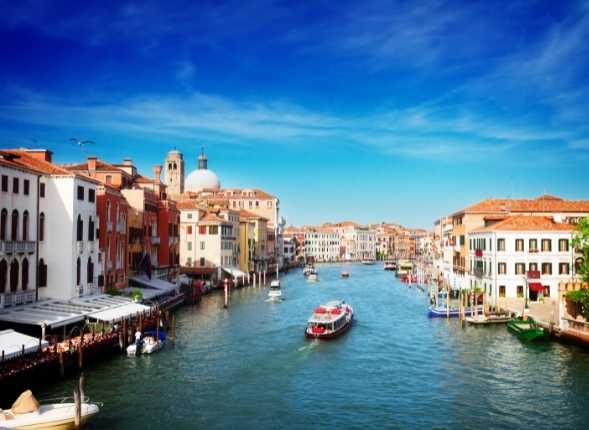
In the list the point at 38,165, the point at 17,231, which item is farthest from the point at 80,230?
the point at 17,231

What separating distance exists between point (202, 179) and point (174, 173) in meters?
6.67

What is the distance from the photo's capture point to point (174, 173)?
349 ft

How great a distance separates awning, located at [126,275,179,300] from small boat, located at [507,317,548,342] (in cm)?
2004

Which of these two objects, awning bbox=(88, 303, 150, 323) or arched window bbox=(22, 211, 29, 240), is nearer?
arched window bbox=(22, 211, 29, 240)

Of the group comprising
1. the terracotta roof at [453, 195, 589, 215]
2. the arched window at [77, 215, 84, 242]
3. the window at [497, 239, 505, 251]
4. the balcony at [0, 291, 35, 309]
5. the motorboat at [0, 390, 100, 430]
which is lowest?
the motorboat at [0, 390, 100, 430]

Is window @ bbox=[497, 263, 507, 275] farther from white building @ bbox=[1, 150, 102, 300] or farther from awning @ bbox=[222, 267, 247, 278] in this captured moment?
awning @ bbox=[222, 267, 247, 278]

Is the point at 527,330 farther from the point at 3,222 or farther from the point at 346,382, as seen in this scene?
the point at 3,222

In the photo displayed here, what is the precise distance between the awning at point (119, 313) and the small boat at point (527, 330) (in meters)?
17.3

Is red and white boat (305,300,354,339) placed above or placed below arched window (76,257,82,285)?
below

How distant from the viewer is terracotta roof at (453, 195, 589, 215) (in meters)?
46.6

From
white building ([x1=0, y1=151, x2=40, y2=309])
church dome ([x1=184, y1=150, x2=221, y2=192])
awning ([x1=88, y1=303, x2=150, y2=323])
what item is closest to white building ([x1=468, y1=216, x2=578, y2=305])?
awning ([x1=88, y1=303, x2=150, y2=323])

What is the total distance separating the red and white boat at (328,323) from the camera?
3030 centimetres

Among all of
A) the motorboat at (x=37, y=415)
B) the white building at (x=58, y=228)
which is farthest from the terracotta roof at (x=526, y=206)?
the motorboat at (x=37, y=415)

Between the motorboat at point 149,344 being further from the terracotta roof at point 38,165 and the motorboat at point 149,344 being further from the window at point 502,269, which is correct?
the window at point 502,269
